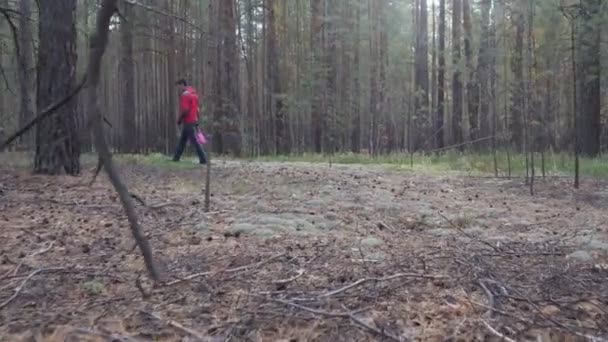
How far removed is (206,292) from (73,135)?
222 inches

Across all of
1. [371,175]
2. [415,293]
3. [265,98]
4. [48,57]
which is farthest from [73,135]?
[265,98]

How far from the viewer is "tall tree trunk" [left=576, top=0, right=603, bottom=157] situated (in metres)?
13.3

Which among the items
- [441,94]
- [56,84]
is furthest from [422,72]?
[56,84]

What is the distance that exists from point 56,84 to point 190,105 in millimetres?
2892

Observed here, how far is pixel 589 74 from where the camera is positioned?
1387 cm

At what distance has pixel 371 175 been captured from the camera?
8.90m

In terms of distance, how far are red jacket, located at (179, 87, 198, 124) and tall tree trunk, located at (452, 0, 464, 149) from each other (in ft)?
39.3

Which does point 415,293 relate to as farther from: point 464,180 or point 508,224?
point 464,180

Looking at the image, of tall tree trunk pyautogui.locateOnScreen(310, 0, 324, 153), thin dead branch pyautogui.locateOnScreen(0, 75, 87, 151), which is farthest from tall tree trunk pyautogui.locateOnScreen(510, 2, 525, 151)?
thin dead branch pyautogui.locateOnScreen(0, 75, 87, 151)

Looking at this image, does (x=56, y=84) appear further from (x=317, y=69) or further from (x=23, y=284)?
(x=317, y=69)

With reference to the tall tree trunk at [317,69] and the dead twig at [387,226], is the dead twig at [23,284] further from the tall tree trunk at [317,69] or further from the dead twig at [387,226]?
the tall tree trunk at [317,69]

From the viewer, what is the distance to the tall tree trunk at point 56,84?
7621 millimetres

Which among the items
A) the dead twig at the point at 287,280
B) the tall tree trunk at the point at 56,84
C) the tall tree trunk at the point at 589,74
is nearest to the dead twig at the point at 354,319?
the dead twig at the point at 287,280

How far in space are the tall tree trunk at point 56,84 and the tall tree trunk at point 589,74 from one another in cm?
1121
